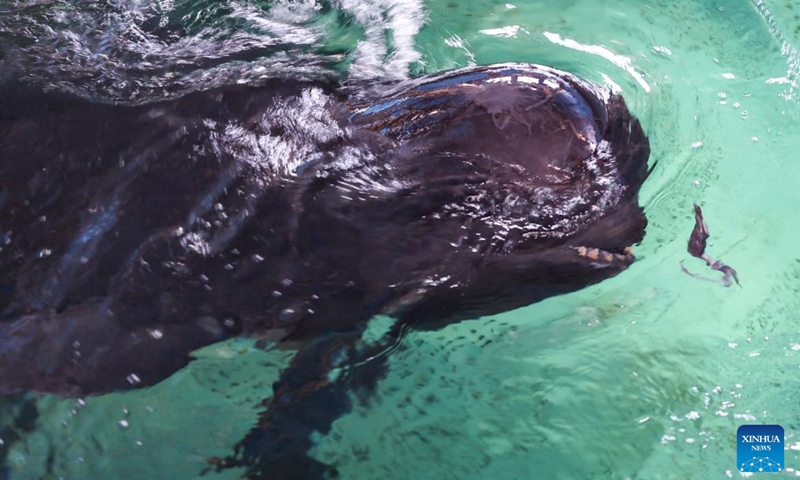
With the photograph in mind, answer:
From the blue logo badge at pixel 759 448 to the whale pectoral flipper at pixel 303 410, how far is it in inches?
48.3

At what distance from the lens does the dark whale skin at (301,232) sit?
7.65ft

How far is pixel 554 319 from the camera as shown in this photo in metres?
2.71

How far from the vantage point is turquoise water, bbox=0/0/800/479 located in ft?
8.02

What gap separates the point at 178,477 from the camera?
236cm

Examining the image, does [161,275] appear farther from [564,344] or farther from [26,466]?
[564,344]

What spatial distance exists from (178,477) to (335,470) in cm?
48

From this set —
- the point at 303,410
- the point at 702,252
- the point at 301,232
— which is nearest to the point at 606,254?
the point at 702,252

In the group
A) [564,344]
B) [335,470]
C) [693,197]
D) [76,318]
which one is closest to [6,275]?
[76,318]

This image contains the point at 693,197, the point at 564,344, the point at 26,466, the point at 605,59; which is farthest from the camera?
the point at 605,59

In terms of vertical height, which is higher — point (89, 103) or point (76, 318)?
point (89, 103)

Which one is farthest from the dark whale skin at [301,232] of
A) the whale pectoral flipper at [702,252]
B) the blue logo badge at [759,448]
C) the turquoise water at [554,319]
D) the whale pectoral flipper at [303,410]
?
the blue logo badge at [759,448]

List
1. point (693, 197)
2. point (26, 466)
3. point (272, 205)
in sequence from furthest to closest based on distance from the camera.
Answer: point (693, 197) → point (272, 205) → point (26, 466)

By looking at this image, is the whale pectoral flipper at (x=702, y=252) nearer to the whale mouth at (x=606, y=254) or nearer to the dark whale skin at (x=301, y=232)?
the whale mouth at (x=606, y=254)

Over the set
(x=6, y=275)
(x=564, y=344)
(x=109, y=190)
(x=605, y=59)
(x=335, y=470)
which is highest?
(x=605, y=59)
